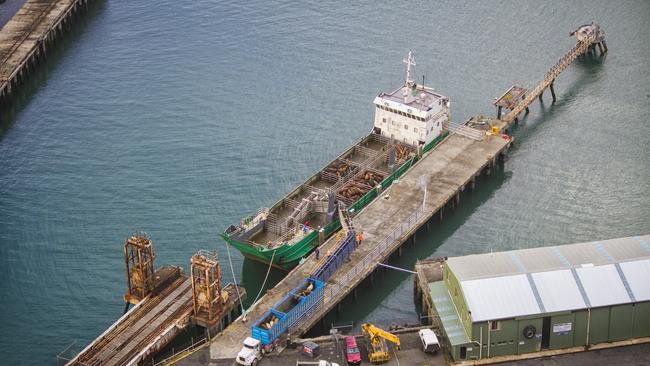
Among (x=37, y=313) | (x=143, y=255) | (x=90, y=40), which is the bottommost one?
(x=37, y=313)

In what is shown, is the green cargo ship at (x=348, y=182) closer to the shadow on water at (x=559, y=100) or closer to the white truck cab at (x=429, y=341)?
the shadow on water at (x=559, y=100)

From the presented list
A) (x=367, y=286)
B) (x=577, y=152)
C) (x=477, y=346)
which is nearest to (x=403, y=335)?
(x=477, y=346)

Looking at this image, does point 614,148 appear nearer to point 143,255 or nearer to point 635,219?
point 635,219

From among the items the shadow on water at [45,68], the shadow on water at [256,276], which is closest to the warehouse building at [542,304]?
the shadow on water at [256,276]

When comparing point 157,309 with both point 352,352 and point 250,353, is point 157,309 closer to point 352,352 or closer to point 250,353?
point 250,353

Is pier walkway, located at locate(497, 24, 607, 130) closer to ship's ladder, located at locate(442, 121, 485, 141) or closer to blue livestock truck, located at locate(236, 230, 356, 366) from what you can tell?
ship's ladder, located at locate(442, 121, 485, 141)
